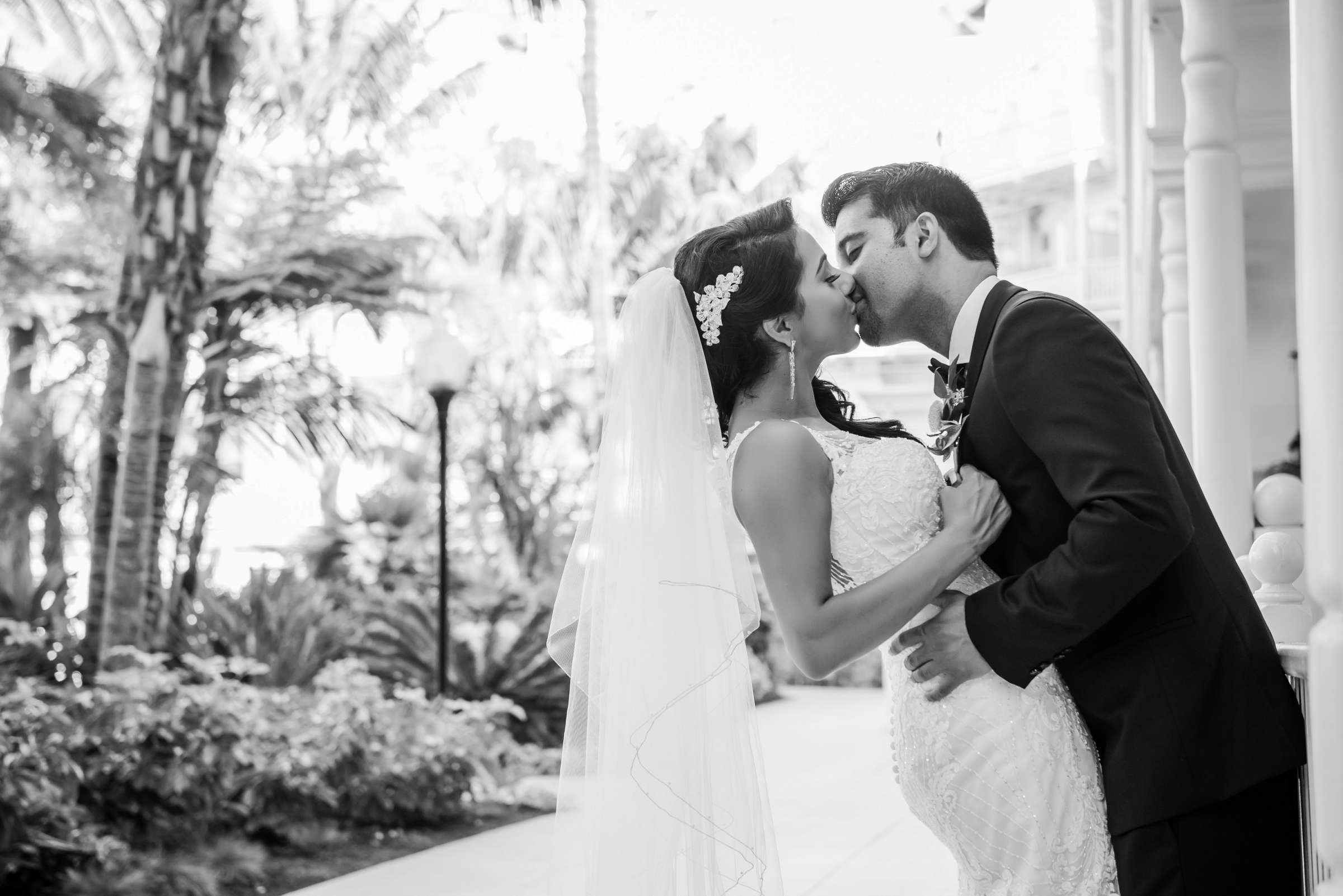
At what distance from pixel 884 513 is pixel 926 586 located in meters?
0.24

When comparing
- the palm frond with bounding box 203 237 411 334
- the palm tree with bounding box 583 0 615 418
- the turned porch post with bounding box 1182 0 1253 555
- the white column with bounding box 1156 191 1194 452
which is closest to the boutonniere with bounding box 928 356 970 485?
the turned porch post with bounding box 1182 0 1253 555

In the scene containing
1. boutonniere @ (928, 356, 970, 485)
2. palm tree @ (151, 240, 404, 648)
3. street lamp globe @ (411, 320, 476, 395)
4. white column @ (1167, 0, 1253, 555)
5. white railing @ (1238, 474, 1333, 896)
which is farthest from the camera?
palm tree @ (151, 240, 404, 648)

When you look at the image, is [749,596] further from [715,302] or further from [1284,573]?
[1284,573]

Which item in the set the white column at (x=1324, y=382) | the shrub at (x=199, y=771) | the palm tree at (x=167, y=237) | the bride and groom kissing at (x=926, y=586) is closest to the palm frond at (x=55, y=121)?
the palm tree at (x=167, y=237)

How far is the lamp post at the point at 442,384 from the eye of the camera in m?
10.2

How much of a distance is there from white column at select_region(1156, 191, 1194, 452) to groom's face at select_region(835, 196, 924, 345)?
10.1 ft

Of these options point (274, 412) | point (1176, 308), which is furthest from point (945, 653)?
point (274, 412)

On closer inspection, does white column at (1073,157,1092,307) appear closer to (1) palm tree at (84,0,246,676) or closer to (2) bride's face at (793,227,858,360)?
(1) palm tree at (84,0,246,676)

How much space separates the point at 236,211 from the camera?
647 inches

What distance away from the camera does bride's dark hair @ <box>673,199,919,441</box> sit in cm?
300

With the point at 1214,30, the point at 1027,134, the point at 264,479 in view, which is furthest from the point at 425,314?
the point at 1027,134

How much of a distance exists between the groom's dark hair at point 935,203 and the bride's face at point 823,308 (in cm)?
20

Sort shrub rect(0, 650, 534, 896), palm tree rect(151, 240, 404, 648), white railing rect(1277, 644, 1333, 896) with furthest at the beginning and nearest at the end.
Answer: palm tree rect(151, 240, 404, 648) < shrub rect(0, 650, 534, 896) < white railing rect(1277, 644, 1333, 896)

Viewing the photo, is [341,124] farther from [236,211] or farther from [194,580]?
[194,580]
